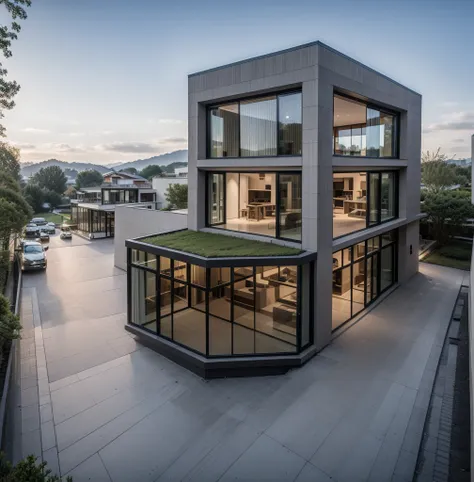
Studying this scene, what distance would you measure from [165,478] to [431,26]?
1691 cm

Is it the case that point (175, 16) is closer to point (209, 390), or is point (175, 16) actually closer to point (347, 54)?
point (347, 54)

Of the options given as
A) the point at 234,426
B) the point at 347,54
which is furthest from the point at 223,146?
the point at 234,426

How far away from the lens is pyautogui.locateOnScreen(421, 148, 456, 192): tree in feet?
127

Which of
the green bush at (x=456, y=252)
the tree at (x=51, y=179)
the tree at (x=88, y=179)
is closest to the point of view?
the green bush at (x=456, y=252)

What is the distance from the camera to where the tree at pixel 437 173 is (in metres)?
38.7

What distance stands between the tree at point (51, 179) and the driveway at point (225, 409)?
211ft

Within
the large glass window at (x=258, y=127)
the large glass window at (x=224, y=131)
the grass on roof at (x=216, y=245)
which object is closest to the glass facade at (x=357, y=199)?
the large glass window at (x=258, y=127)

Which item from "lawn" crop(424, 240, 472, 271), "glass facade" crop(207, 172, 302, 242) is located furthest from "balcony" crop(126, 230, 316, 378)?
"lawn" crop(424, 240, 472, 271)

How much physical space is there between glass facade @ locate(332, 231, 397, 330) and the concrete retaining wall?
7.01 meters

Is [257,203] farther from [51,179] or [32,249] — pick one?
[51,179]

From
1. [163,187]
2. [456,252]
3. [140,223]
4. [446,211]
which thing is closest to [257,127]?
[140,223]

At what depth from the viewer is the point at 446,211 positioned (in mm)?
25000

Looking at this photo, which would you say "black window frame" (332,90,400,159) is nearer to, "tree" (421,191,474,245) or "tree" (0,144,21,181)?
"tree" (421,191,474,245)

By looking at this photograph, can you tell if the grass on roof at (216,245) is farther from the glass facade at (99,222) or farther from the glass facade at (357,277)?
the glass facade at (99,222)
